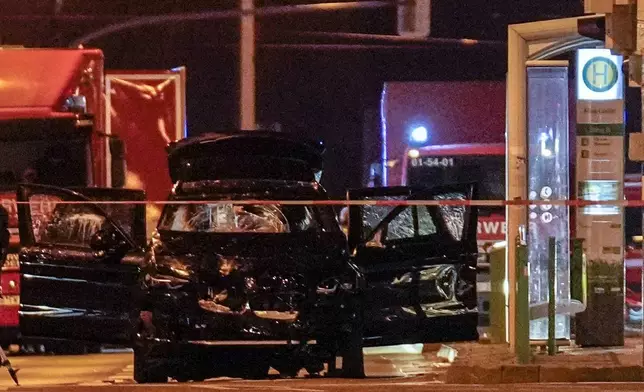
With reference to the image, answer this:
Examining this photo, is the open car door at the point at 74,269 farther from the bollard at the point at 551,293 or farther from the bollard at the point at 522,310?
the bollard at the point at 551,293

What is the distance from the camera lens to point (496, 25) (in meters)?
25.2

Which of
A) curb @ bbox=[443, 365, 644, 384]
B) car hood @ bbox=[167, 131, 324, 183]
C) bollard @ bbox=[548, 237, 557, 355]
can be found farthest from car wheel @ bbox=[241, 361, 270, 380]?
bollard @ bbox=[548, 237, 557, 355]

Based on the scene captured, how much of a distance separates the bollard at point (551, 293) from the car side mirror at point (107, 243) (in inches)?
137

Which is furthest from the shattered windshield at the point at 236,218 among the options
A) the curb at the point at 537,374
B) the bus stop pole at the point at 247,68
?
the bus stop pole at the point at 247,68

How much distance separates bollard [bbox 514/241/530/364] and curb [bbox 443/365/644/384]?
0.25m

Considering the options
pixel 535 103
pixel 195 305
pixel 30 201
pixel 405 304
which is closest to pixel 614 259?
pixel 535 103

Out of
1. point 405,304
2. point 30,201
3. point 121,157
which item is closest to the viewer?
point 405,304

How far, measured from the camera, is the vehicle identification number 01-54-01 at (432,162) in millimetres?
16312

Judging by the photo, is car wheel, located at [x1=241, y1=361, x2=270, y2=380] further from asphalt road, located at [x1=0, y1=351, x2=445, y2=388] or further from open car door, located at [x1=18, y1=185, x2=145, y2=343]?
open car door, located at [x1=18, y1=185, x2=145, y2=343]

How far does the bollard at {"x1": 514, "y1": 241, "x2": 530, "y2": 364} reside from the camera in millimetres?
9727

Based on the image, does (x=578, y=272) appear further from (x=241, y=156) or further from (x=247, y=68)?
(x=247, y=68)

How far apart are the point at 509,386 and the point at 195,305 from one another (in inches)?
93.3

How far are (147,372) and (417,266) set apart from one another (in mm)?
2344

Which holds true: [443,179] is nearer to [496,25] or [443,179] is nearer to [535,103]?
[535,103]
